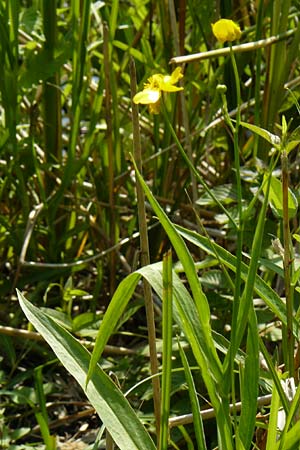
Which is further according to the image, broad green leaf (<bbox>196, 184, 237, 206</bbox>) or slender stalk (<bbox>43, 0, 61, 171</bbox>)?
slender stalk (<bbox>43, 0, 61, 171</bbox>)

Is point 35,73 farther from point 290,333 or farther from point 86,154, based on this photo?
point 290,333

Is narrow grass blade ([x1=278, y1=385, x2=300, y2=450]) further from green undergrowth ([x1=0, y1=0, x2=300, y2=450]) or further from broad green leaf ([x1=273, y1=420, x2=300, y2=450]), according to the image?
green undergrowth ([x1=0, y1=0, x2=300, y2=450])

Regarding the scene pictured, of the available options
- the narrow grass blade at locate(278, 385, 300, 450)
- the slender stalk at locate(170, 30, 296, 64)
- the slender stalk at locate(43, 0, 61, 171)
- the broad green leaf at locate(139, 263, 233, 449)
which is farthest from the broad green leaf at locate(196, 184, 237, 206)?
the narrow grass blade at locate(278, 385, 300, 450)

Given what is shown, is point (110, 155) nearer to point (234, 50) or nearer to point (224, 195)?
point (224, 195)

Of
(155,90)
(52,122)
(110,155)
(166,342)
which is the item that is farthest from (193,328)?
(52,122)

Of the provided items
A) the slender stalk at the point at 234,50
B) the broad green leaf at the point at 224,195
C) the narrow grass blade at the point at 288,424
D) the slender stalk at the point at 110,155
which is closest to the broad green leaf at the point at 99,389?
the narrow grass blade at the point at 288,424

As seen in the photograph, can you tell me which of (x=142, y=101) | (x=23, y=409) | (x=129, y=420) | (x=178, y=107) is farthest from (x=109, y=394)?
(x=178, y=107)

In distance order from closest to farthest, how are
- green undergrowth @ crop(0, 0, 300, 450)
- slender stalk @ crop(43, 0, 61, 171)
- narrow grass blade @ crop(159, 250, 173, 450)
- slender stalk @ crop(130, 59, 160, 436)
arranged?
narrow grass blade @ crop(159, 250, 173, 450) < slender stalk @ crop(130, 59, 160, 436) < green undergrowth @ crop(0, 0, 300, 450) < slender stalk @ crop(43, 0, 61, 171)
